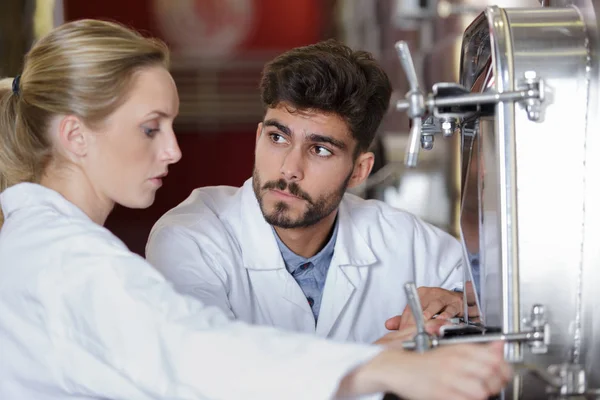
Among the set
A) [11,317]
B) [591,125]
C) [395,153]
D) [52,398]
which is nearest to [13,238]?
[11,317]

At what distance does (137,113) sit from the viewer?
1.25 meters

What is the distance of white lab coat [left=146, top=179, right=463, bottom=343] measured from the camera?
1.69 metres

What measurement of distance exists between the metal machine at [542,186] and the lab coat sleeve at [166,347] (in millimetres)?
202

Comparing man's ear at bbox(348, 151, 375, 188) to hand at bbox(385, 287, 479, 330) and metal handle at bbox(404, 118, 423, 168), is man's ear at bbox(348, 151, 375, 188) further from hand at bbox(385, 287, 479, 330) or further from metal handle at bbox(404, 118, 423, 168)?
metal handle at bbox(404, 118, 423, 168)

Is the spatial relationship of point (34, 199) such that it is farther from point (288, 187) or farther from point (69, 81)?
point (288, 187)

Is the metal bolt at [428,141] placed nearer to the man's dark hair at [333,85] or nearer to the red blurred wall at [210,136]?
the man's dark hair at [333,85]

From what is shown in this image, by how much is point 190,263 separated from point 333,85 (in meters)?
Answer: 0.47

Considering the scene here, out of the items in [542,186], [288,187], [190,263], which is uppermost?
[542,186]

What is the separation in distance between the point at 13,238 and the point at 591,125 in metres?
0.80

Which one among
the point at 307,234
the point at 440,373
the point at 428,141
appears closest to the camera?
the point at 440,373

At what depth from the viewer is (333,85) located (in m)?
1.79

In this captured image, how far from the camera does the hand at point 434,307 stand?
1.56m

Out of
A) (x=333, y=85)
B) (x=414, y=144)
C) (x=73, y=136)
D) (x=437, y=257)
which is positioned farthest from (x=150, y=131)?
(x=437, y=257)

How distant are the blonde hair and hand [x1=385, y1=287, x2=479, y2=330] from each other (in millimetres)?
622
